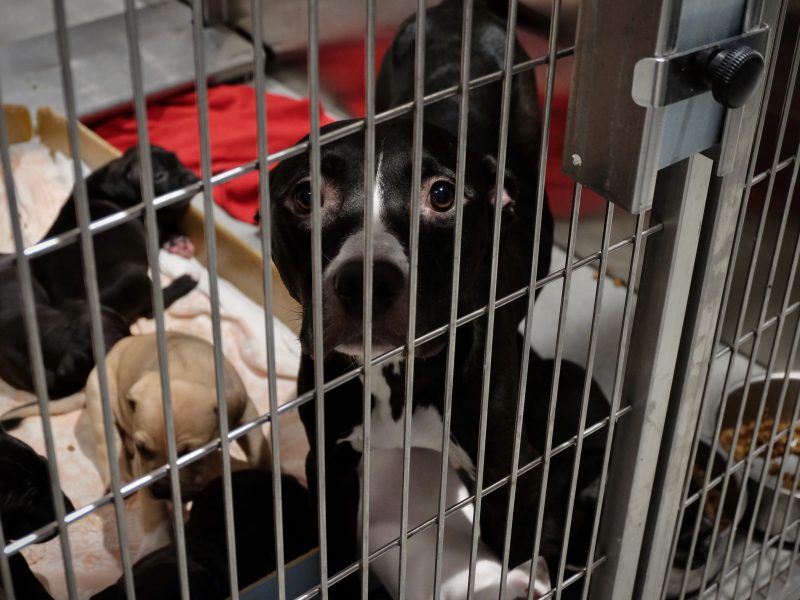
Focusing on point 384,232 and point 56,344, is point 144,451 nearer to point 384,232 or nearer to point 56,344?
point 56,344

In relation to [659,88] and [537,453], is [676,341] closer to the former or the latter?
[659,88]

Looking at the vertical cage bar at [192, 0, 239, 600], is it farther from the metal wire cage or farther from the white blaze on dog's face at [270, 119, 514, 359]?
the white blaze on dog's face at [270, 119, 514, 359]

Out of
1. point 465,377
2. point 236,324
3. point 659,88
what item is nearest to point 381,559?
point 465,377

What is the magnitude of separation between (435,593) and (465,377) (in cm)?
43

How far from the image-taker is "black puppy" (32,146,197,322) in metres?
2.19

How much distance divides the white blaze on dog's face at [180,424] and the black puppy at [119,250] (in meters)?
0.46

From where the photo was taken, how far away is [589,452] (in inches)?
66.1

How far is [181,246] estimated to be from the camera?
2.35 m

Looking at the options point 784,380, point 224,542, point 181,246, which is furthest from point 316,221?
point 181,246

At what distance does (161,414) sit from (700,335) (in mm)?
940

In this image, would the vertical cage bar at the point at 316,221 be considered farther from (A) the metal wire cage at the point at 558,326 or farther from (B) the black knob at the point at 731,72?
(B) the black knob at the point at 731,72

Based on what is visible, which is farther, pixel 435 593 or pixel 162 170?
pixel 162 170

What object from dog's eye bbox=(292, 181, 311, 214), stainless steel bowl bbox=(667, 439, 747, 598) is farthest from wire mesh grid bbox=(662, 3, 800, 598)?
dog's eye bbox=(292, 181, 311, 214)

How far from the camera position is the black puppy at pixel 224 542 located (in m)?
1.32
